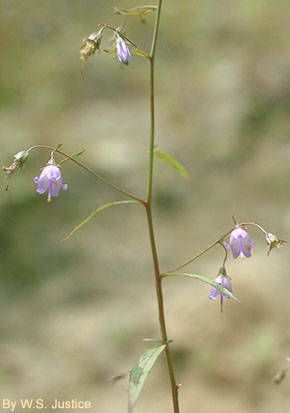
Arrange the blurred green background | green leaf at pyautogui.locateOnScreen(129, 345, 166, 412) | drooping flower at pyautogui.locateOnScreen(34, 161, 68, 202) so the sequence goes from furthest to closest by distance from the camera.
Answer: the blurred green background, drooping flower at pyautogui.locateOnScreen(34, 161, 68, 202), green leaf at pyautogui.locateOnScreen(129, 345, 166, 412)

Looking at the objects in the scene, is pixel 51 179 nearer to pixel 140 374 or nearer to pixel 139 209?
pixel 140 374

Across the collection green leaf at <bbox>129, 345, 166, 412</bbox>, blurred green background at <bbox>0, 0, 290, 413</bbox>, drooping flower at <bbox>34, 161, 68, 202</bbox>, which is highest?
blurred green background at <bbox>0, 0, 290, 413</bbox>

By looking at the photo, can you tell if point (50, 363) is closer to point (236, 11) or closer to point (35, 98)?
point (35, 98)

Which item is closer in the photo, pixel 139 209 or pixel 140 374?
pixel 140 374

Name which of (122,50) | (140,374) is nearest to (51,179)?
(122,50)

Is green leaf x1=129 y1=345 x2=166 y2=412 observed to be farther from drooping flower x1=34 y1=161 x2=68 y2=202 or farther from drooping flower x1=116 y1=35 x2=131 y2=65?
drooping flower x1=116 y1=35 x2=131 y2=65

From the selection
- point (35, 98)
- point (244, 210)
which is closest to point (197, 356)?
point (244, 210)

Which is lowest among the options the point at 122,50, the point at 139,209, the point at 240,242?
the point at 240,242

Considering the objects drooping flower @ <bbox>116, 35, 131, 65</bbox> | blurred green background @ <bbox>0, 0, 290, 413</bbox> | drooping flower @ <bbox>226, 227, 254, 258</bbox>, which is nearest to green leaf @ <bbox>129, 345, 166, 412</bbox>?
drooping flower @ <bbox>226, 227, 254, 258</bbox>
